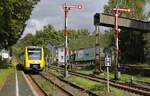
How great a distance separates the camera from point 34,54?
2142 inches

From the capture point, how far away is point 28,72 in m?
57.6

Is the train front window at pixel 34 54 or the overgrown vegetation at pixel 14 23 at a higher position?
the overgrown vegetation at pixel 14 23

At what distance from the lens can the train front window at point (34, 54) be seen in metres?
54.2

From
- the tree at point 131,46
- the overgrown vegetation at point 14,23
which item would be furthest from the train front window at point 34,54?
the tree at point 131,46

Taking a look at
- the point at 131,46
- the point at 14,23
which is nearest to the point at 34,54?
the point at 14,23

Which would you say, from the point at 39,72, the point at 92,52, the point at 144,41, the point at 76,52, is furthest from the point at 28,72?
the point at 76,52

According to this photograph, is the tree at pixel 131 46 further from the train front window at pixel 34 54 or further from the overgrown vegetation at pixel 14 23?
the train front window at pixel 34 54

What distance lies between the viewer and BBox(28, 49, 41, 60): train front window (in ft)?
178

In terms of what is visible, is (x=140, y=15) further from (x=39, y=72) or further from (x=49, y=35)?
(x=49, y=35)

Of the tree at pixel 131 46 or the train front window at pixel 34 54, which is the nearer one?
the train front window at pixel 34 54

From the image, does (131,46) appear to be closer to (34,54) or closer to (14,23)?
(14,23)

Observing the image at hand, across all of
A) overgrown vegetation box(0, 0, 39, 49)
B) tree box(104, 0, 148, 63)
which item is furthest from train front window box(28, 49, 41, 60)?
tree box(104, 0, 148, 63)

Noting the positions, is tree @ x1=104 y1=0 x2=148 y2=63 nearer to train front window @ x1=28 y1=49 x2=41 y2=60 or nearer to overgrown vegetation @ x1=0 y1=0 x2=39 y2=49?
overgrown vegetation @ x1=0 y1=0 x2=39 y2=49

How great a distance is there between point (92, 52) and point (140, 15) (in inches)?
1088
